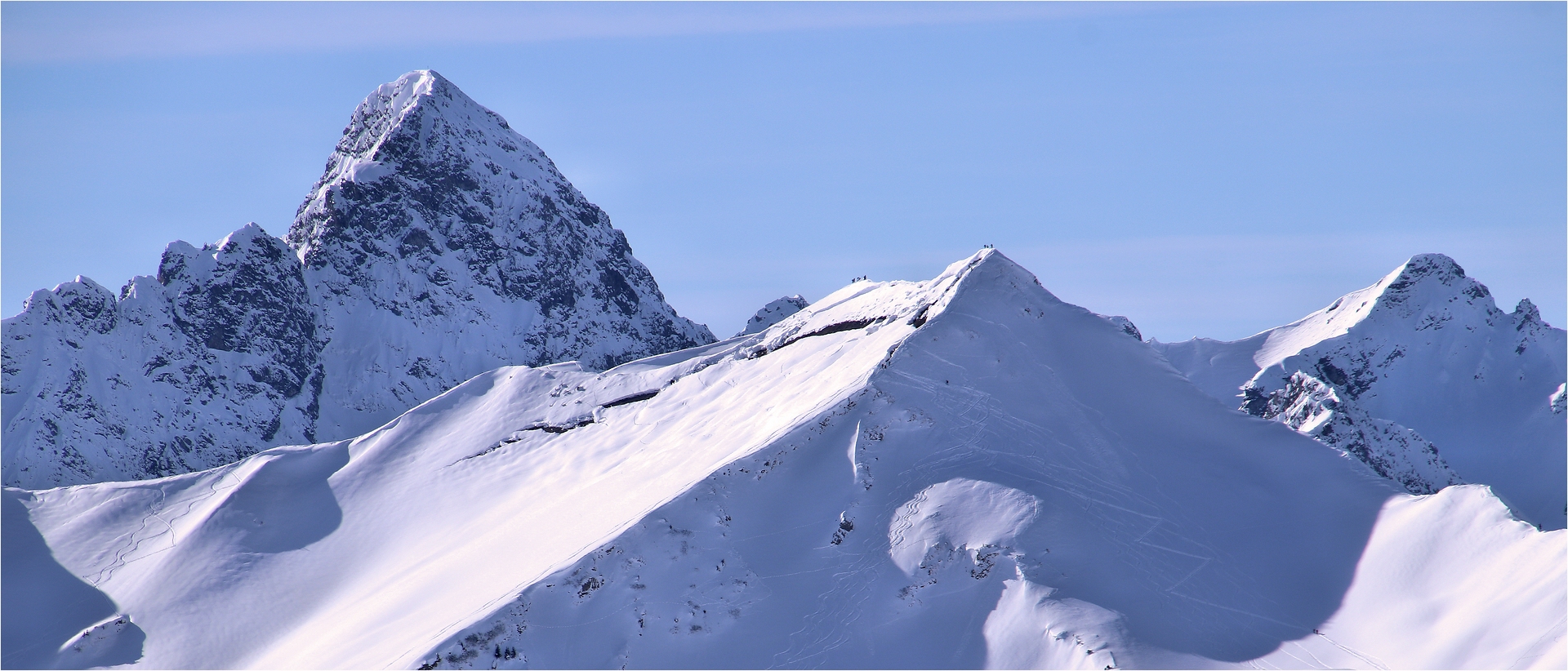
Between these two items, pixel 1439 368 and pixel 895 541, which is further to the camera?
pixel 1439 368

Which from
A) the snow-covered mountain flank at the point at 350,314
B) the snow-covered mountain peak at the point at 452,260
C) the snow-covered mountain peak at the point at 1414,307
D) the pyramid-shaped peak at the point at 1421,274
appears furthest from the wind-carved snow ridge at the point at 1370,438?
the snow-covered mountain flank at the point at 350,314

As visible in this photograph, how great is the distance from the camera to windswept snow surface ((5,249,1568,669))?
3700 cm

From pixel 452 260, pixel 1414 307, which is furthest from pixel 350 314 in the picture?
pixel 1414 307

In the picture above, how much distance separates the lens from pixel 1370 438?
443 feet

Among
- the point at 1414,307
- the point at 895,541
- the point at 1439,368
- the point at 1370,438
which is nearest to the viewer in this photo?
the point at 895,541

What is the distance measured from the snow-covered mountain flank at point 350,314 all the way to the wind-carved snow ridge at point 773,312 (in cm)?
1722

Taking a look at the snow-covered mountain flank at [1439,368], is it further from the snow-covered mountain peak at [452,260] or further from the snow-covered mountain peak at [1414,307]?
the snow-covered mountain peak at [452,260]

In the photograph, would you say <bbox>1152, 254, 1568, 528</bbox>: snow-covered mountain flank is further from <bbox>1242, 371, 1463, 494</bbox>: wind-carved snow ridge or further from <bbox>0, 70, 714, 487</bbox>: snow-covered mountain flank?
<bbox>0, 70, 714, 487</bbox>: snow-covered mountain flank

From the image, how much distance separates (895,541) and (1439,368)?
16744 centimetres

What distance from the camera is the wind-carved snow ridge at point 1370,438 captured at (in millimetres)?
131500

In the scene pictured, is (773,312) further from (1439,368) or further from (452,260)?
(1439,368)

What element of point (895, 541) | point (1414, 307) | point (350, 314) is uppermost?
point (1414, 307)

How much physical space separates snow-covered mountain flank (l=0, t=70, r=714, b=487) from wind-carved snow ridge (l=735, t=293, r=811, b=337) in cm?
1722

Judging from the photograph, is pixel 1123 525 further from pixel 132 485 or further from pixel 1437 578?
pixel 132 485
